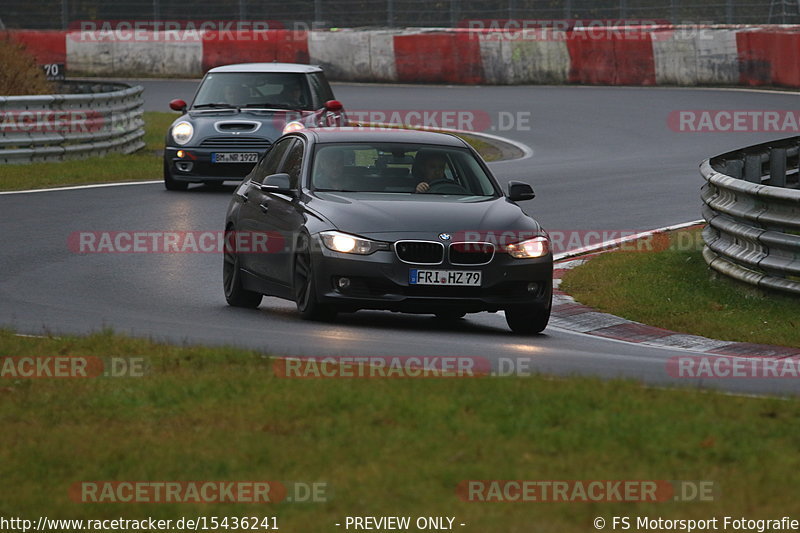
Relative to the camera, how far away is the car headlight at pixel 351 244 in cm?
1089

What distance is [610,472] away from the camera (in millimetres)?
6414

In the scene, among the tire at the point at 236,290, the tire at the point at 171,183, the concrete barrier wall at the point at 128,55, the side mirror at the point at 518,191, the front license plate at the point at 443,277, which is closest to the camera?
the front license plate at the point at 443,277

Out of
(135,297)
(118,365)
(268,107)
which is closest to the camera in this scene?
(118,365)

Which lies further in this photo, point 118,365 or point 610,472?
point 118,365

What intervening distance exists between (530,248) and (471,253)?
1.56 ft

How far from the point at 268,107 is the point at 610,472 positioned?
16.0 m

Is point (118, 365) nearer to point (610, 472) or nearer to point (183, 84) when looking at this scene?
point (610, 472)

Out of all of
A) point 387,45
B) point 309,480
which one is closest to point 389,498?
point 309,480

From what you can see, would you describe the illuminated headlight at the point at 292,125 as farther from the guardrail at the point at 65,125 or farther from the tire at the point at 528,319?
the tire at the point at 528,319

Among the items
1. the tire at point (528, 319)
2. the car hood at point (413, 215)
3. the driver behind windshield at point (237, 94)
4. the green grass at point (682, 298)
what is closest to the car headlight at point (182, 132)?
the driver behind windshield at point (237, 94)

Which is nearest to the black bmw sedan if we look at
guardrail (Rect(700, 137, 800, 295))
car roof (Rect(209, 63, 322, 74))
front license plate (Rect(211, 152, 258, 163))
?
guardrail (Rect(700, 137, 800, 295))

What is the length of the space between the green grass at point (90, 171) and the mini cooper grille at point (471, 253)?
11.8 meters

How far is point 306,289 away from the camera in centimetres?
1127

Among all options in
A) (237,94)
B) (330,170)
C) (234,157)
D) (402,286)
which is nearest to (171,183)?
(234,157)
